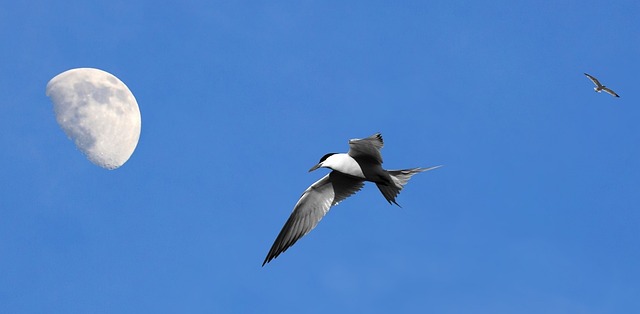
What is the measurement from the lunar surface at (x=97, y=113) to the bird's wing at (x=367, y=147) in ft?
38.6

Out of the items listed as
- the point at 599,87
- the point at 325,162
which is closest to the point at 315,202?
the point at 325,162

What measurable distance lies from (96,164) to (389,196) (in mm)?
12319

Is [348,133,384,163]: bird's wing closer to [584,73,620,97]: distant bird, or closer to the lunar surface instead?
the lunar surface

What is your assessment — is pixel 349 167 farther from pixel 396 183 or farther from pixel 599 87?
pixel 599 87

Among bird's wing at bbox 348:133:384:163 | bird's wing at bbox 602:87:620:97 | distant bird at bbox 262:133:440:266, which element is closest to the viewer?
bird's wing at bbox 348:133:384:163

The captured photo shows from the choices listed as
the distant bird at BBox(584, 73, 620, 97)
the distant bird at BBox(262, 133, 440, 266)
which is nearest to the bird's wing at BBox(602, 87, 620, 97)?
the distant bird at BBox(584, 73, 620, 97)

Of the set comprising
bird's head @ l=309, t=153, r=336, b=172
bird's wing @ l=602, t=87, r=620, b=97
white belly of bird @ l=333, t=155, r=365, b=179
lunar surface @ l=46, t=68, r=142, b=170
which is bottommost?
white belly of bird @ l=333, t=155, r=365, b=179

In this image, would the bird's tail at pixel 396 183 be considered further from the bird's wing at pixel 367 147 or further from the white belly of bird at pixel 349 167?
A: the bird's wing at pixel 367 147

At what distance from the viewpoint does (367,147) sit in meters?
26.9

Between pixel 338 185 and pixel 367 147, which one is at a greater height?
pixel 338 185

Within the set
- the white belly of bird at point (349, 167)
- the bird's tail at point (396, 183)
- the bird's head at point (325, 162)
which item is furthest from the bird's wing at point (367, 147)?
the bird's tail at point (396, 183)

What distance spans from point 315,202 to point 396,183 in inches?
107

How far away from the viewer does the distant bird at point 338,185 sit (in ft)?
91.7

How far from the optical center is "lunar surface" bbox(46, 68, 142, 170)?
36.2 m
